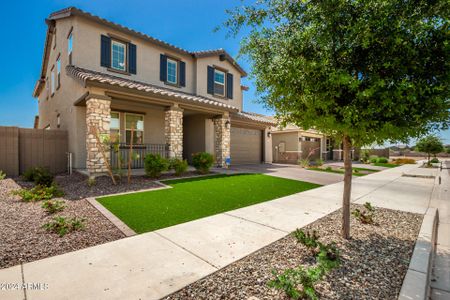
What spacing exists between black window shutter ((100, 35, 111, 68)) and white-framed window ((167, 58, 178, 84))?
335 centimetres

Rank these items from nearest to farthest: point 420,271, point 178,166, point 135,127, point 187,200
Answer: point 420,271 < point 187,200 < point 178,166 < point 135,127

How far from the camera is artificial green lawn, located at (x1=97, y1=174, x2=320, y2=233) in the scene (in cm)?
455

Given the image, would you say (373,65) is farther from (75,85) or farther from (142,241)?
(75,85)

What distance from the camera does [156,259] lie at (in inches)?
115

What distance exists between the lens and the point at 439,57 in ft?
8.53

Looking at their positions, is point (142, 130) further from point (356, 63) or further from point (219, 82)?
point (356, 63)

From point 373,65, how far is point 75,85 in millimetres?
11262

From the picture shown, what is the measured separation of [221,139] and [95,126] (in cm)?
651

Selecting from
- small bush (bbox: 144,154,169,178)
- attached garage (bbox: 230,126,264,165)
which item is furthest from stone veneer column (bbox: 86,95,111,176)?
attached garage (bbox: 230,126,264,165)

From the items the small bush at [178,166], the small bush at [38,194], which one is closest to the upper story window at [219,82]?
the small bush at [178,166]

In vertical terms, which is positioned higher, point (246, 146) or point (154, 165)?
point (246, 146)

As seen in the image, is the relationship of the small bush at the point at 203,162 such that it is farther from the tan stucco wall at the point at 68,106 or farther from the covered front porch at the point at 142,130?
the tan stucco wall at the point at 68,106

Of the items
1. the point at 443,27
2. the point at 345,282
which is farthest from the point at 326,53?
the point at 345,282

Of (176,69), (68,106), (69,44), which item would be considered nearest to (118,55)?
(69,44)
